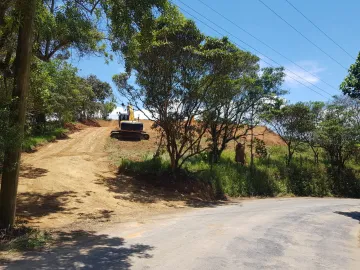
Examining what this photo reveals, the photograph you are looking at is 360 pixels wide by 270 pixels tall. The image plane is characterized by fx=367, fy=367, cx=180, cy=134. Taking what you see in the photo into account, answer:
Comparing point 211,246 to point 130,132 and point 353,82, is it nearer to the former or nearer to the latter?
point 353,82

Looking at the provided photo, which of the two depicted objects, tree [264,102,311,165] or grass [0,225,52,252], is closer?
grass [0,225,52,252]

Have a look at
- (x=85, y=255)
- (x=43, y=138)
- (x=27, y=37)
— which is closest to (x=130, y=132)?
(x=43, y=138)

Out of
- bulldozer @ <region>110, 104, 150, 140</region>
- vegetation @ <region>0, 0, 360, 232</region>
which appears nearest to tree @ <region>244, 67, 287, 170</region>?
vegetation @ <region>0, 0, 360, 232</region>

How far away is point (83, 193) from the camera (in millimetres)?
14703

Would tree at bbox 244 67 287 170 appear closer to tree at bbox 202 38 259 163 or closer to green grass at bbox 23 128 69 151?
tree at bbox 202 38 259 163

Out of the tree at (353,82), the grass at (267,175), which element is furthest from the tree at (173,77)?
the tree at (353,82)

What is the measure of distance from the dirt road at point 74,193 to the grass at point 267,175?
2.55m

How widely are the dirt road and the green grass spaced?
1.25 m

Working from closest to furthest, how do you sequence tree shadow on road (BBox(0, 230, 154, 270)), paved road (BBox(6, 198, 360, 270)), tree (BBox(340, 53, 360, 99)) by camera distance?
tree shadow on road (BBox(0, 230, 154, 270))
paved road (BBox(6, 198, 360, 270))
tree (BBox(340, 53, 360, 99))

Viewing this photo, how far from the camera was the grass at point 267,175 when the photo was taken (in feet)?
68.0

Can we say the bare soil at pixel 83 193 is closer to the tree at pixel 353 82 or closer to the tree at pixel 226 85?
the tree at pixel 226 85

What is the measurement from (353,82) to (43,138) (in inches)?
844

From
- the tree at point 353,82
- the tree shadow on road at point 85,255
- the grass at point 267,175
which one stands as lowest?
the tree shadow on road at point 85,255

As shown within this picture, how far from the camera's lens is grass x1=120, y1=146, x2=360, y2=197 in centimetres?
2072
